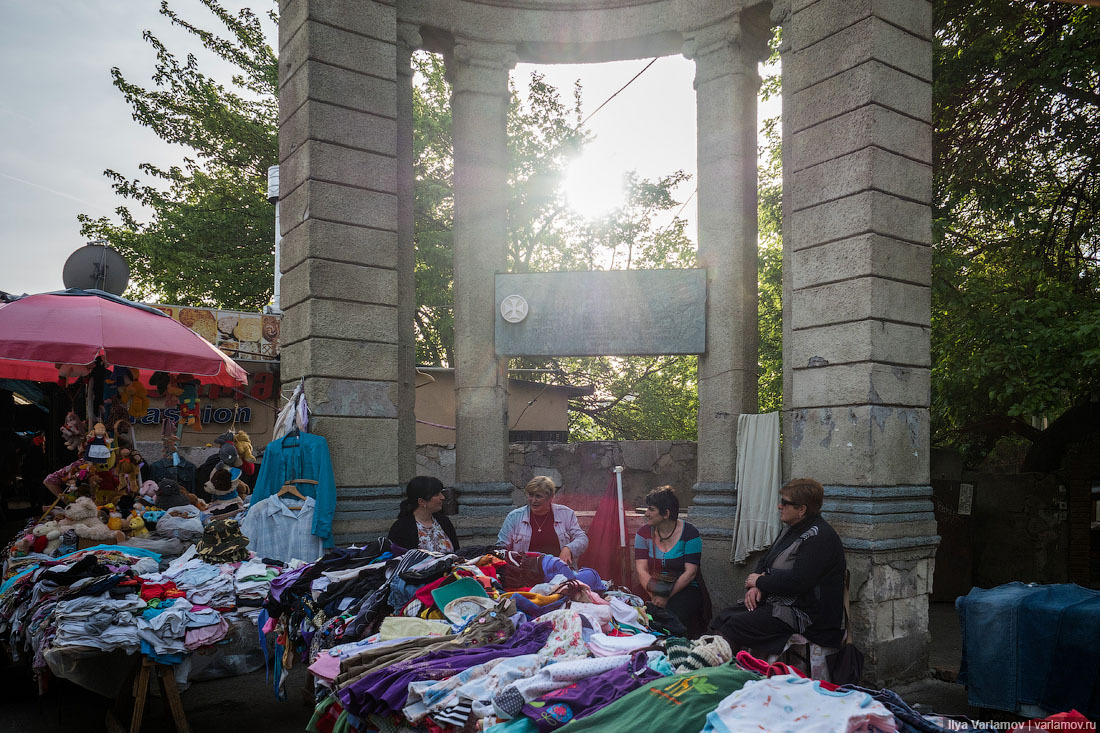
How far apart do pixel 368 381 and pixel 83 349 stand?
8.17 feet

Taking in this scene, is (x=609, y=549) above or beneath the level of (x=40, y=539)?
beneath

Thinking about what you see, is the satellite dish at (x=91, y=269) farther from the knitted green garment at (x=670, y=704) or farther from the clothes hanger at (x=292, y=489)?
the knitted green garment at (x=670, y=704)

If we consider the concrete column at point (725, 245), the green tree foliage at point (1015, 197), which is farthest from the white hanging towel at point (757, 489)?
the green tree foliage at point (1015, 197)

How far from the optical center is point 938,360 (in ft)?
35.9

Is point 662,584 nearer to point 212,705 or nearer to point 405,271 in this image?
point 212,705

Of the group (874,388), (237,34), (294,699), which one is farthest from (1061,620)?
(237,34)

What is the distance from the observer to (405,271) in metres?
8.00

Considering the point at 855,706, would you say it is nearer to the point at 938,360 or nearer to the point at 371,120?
the point at 371,120

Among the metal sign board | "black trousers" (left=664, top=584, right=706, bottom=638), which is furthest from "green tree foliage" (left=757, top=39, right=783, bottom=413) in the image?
"black trousers" (left=664, top=584, right=706, bottom=638)

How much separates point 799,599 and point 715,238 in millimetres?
4113

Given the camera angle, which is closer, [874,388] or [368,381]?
[874,388]

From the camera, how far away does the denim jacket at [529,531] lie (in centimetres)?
671

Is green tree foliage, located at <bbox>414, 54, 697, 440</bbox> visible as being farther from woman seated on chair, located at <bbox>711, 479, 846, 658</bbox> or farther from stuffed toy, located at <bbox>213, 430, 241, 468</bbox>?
woman seated on chair, located at <bbox>711, 479, 846, 658</bbox>

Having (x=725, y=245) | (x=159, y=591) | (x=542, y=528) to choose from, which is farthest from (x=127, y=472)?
(x=725, y=245)
